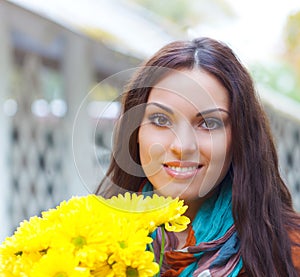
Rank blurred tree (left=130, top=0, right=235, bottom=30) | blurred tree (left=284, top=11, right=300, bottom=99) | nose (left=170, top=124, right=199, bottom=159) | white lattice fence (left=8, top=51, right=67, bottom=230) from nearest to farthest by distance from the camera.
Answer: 1. nose (left=170, top=124, right=199, bottom=159)
2. white lattice fence (left=8, top=51, right=67, bottom=230)
3. blurred tree (left=284, top=11, right=300, bottom=99)
4. blurred tree (left=130, top=0, right=235, bottom=30)

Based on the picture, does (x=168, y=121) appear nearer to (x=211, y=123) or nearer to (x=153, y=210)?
(x=211, y=123)

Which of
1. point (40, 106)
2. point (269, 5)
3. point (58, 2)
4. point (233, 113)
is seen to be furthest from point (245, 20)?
point (233, 113)

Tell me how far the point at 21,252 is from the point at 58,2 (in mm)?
2858

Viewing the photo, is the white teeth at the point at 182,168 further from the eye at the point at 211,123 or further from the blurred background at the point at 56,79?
the blurred background at the point at 56,79

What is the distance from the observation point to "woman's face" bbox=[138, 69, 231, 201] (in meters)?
1.21

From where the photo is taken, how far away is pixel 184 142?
3.91ft

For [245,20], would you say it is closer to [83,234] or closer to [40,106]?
[40,106]

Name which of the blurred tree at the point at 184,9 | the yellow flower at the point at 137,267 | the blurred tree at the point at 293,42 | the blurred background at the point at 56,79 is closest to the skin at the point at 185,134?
the yellow flower at the point at 137,267

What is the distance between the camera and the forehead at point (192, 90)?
121 centimetres

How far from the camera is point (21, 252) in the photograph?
1.11 m

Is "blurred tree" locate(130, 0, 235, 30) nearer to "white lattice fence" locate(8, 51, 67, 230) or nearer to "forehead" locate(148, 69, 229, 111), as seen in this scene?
"white lattice fence" locate(8, 51, 67, 230)

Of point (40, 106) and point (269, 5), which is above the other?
point (269, 5)

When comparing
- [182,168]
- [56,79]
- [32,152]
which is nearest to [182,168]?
[182,168]

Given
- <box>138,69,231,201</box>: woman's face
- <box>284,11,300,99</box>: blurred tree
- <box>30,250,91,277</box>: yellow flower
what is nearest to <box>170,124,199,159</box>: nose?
<box>138,69,231,201</box>: woman's face
